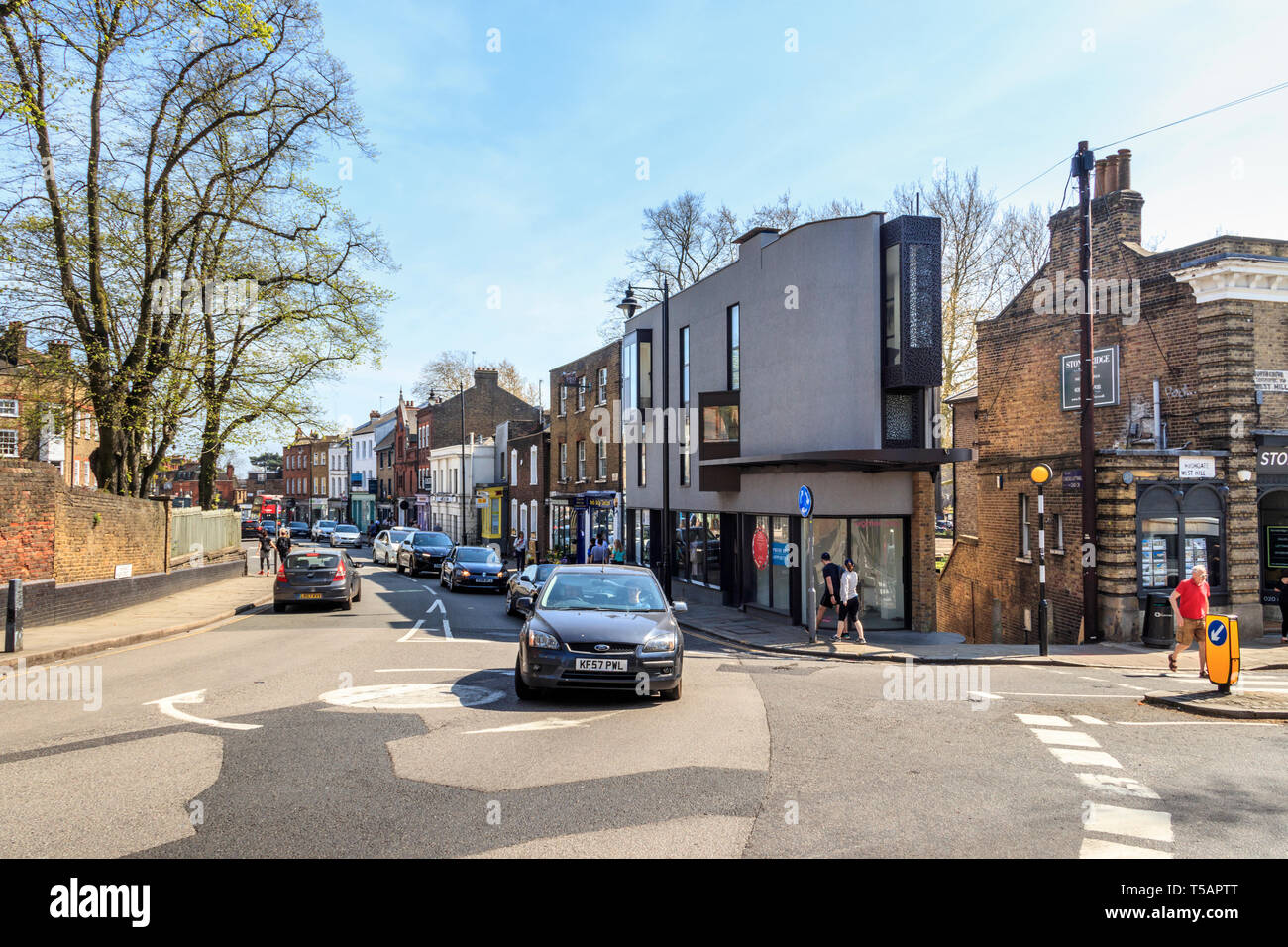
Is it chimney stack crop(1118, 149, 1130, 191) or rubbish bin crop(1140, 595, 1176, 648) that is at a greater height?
chimney stack crop(1118, 149, 1130, 191)

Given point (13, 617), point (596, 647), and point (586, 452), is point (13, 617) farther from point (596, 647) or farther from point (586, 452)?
point (586, 452)

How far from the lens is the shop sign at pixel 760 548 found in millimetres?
20859

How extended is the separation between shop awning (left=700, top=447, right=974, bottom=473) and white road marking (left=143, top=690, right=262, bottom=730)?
37.3 feet

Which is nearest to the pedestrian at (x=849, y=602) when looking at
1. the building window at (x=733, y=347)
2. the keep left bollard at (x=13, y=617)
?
the building window at (x=733, y=347)

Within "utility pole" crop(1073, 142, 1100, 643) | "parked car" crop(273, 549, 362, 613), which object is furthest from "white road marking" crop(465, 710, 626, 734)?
"parked car" crop(273, 549, 362, 613)

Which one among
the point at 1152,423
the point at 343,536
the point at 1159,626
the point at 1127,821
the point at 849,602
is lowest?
the point at 343,536

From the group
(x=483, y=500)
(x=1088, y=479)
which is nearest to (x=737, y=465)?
(x=1088, y=479)

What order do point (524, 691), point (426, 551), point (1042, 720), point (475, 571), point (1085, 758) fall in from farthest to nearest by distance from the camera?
point (426, 551)
point (475, 571)
point (524, 691)
point (1042, 720)
point (1085, 758)

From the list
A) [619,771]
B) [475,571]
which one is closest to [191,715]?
[619,771]

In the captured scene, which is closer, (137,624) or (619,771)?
(619,771)

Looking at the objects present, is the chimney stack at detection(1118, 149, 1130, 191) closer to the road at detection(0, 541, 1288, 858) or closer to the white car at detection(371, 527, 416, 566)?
the road at detection(0, 541, 1288, 858)

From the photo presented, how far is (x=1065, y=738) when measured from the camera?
8.35 m

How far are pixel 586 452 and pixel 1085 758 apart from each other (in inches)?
1179

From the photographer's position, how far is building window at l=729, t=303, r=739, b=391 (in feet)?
75.0
